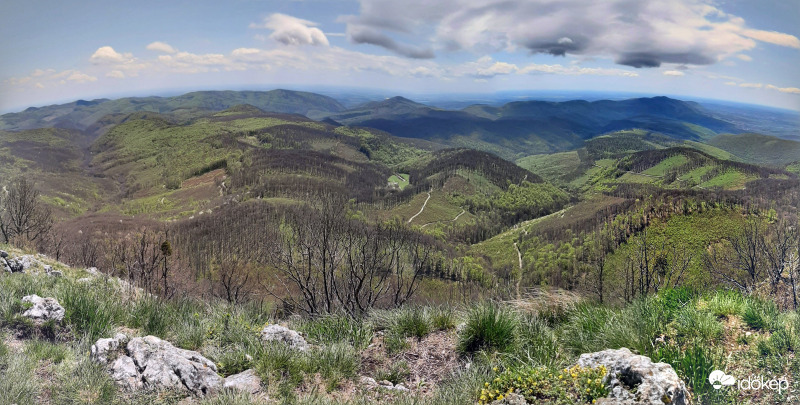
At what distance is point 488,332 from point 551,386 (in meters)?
1.96

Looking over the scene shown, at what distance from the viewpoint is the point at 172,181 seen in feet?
575

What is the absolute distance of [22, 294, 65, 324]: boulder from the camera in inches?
258

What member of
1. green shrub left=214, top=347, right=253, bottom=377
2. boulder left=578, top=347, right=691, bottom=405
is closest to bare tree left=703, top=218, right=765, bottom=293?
boulder left=578, top=347, right=691, bottom=405

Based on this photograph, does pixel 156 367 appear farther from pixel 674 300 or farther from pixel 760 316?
pixel 760 316

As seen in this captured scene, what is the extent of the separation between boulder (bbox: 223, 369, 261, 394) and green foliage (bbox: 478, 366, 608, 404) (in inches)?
128

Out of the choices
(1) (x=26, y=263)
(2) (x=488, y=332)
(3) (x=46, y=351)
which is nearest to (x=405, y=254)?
(1) (x=26, y=263)

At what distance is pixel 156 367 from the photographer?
5.11 metres

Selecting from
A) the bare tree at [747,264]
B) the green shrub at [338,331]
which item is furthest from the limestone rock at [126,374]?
the bare tree at [747,264]

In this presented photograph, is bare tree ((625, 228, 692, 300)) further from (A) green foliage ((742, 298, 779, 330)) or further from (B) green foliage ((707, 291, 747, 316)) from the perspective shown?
(A) green foliage ((742, 298, 779, 330))

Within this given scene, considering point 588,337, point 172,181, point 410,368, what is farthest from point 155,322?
point 172,181

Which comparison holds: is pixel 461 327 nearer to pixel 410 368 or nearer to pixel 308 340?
pixel 410 368

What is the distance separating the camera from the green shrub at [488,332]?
251 inches

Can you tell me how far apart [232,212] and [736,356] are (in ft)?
396

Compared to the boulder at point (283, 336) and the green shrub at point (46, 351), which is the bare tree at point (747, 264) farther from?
the green shrub at point (46, 351)
